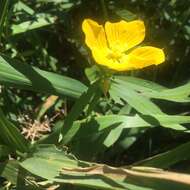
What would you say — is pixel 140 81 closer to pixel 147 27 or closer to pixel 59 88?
pixel 59 88

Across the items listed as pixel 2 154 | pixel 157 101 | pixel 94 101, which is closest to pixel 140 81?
pixel 94 101

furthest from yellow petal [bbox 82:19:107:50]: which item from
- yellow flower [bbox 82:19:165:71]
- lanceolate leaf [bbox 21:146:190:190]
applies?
lanceolate leaf [bbox 21:146:190:190]

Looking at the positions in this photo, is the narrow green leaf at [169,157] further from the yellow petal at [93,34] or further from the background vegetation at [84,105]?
the yellow petal at [93,34]

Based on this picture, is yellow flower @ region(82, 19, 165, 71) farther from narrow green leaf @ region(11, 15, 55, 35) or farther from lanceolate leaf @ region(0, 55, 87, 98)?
narrow green leaf @ region(11, 15, 55, 35)

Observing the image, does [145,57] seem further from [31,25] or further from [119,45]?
[31,25]

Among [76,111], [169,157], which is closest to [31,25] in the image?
[76,111]

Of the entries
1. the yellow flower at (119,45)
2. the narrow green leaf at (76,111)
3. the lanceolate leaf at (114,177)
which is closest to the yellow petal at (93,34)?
the yellow flower at (119,45)
